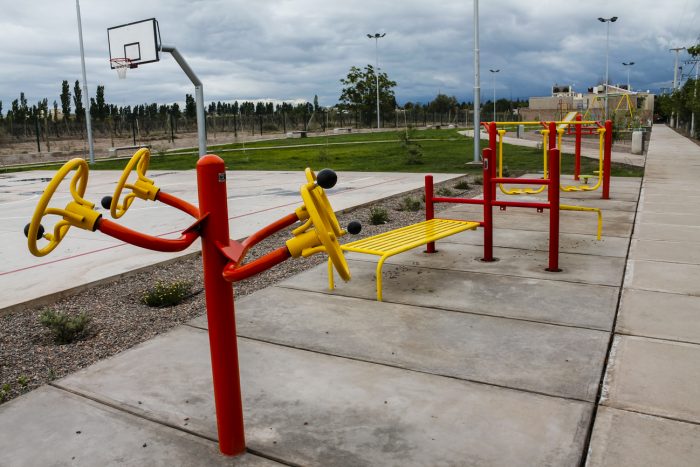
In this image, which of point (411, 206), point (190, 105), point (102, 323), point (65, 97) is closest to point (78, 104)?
point (65, 97)

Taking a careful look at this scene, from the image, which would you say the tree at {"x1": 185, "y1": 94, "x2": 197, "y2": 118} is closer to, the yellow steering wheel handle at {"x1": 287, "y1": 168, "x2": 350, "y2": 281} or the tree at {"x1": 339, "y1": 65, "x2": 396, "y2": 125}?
the tree at {"x1": 339, "y1": 65, "x2": 396, "y2": 125}

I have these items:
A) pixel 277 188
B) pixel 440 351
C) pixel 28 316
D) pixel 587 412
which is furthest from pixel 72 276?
pixel 277 188

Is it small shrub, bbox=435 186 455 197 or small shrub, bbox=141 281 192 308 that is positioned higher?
small shrub, bbox=435 186 455 197

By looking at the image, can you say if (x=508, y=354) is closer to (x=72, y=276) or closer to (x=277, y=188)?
(x=72, y=276)

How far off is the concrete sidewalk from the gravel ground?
0.73ft

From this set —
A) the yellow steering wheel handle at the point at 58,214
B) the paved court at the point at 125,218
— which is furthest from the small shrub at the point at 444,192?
the yellow steering wheel handle at the point at 58,214

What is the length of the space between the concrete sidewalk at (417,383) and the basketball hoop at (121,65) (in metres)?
16.6

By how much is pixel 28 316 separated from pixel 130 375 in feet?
5.72

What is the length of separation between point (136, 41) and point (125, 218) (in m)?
11.0

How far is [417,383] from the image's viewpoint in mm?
3523

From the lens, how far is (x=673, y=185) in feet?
42.4

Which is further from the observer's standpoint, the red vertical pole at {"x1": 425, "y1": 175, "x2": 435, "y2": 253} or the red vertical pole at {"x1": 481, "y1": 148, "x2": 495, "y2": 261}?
the red vertical pole at {"x1": 425, "y1": 175, "x2": 435, "y2": 253}

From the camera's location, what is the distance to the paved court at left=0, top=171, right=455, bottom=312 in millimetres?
6027

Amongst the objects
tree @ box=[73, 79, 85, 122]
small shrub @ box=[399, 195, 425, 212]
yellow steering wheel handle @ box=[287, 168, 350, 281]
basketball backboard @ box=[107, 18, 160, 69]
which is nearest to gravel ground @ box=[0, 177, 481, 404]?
yellow steering wheel handle @ box=[287, 168, 350, 281]
